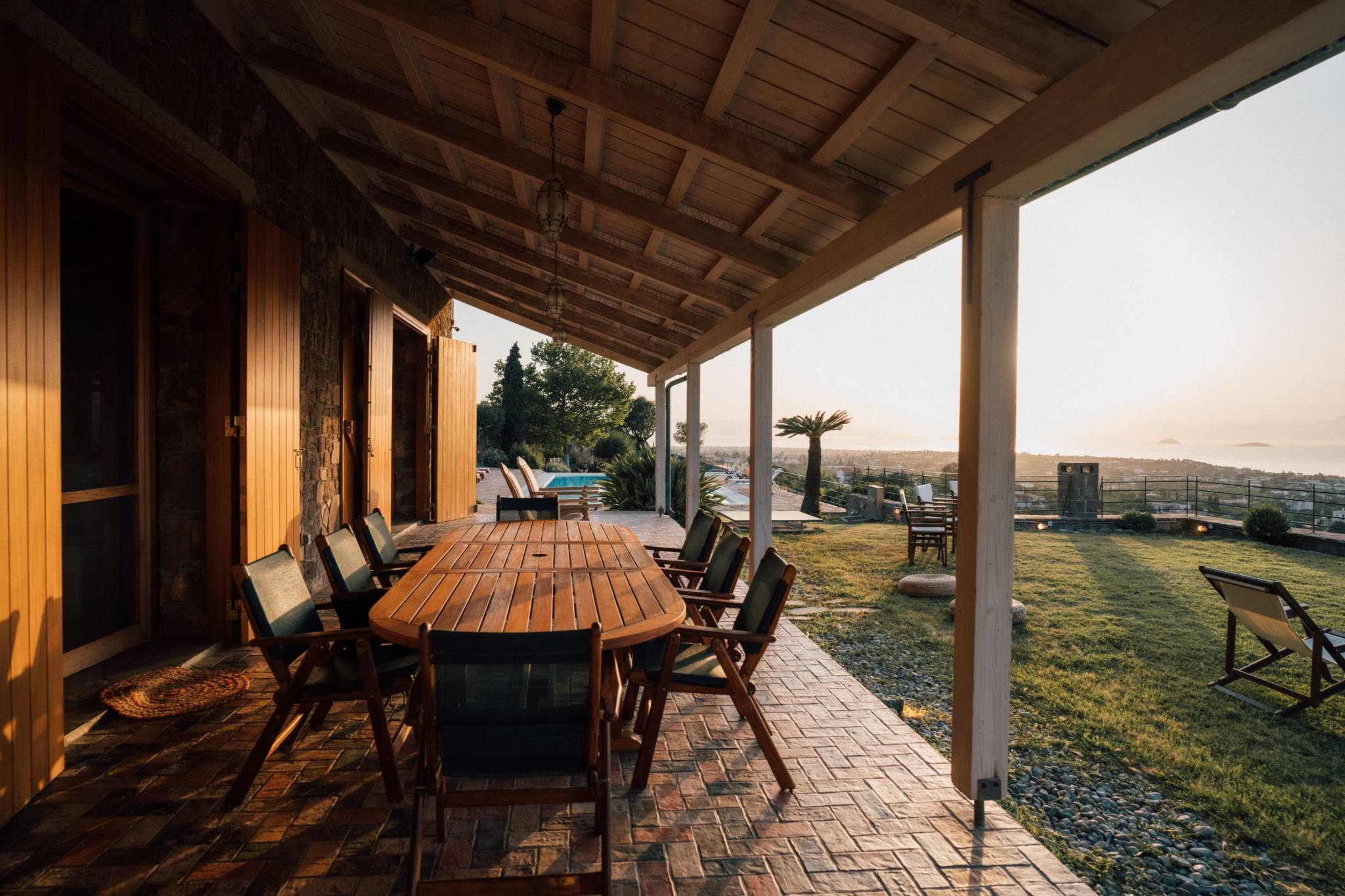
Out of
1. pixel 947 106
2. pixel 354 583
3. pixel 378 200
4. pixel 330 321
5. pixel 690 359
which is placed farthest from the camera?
pixel 690 359

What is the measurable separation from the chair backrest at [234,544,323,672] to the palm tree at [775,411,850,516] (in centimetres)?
1289

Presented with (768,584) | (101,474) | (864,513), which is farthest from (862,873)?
(864,513)

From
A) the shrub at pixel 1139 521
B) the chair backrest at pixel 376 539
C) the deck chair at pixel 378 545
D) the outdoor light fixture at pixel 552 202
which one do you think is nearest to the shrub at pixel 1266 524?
the shrub at pixel 1139 521

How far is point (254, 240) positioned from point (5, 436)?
7.47 ft

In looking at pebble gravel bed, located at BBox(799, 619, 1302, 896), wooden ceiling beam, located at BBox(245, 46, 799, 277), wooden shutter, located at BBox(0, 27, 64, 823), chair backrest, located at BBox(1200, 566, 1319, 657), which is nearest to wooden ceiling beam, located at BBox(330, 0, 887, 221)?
wooden ceiling beam, located at BBox(245, 46, 799, 277)

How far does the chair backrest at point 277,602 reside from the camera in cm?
224

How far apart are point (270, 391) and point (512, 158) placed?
7.20ft

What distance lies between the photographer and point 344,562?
3.07 meters

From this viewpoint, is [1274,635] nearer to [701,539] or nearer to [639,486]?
[701,539]

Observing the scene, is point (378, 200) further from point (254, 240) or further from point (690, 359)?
point (690, 359)

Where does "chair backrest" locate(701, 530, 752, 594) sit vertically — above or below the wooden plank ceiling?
below

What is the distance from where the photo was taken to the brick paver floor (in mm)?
1968

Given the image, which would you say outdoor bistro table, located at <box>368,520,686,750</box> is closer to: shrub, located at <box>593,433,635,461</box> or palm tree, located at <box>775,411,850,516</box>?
palm tree, located at <box>775,411,850,516</box>

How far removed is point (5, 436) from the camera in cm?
215
